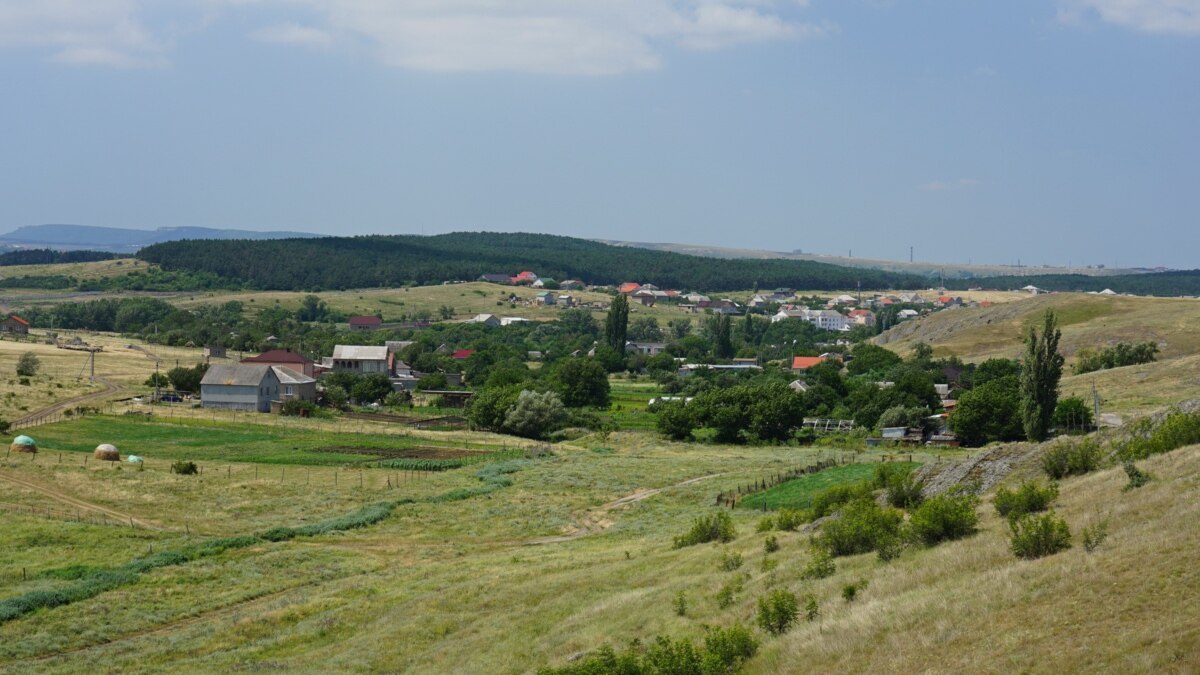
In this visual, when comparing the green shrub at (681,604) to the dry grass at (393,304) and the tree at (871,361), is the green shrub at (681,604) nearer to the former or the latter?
the tree at (871,361)

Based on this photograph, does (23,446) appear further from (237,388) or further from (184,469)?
(237,388)

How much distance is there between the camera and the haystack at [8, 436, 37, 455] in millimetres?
55312

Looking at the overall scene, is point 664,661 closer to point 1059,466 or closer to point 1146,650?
point 1146,650

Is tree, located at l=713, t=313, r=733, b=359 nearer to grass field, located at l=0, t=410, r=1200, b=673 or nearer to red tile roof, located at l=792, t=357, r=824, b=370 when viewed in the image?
red tile roof, located at l=792, t=357, r=824, b=370

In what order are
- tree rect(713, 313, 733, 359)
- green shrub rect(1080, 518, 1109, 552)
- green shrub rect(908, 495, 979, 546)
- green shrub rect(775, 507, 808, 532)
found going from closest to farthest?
1. green shrub rect(1080, 518, 1109, 552)
2. green shrub rect(908, 495, 979, 546)
3. green shrub rect(775, 507, 808, 532)
4. tree rect(713, 313, 733, 359)

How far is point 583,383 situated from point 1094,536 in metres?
72.6

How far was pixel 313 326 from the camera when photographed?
153500 millimetres

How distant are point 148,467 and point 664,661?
4199 centimetres

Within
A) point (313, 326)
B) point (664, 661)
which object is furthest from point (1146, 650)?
point (313, 326)

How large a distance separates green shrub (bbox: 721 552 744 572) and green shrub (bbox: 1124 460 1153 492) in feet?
26.3

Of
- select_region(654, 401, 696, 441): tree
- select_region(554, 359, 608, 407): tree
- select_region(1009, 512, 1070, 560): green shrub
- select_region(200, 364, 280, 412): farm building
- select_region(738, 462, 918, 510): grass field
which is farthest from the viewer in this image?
select_region(554, 359, 608, 407): tree

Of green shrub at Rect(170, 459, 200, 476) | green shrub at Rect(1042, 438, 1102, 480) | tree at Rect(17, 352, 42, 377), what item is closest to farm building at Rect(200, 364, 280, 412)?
tree at Rect(17, 352, 42, 377)

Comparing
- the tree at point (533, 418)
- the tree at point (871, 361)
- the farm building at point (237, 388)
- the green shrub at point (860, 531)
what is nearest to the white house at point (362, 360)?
the farm building at point (237, 388)

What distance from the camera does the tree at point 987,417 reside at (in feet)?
205
